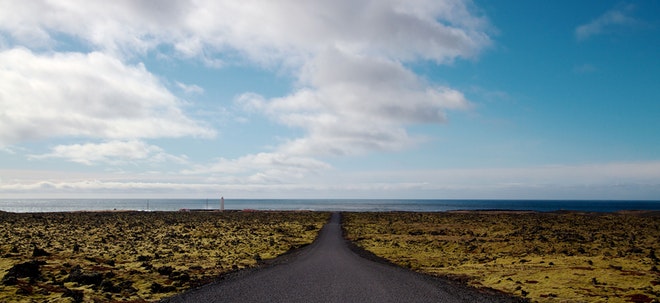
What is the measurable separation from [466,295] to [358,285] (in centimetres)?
419

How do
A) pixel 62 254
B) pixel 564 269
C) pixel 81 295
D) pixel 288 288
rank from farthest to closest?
pixel 62 254 < pixel 564 269 < pixel 288 288 < pixel 81 295

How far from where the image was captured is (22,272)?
1662 centimetres

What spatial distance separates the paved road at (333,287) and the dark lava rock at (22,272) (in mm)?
7062

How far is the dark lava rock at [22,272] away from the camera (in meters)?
15.3

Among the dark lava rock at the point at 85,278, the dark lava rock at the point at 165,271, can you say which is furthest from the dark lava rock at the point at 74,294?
the dark lava rock at the point at 165,271

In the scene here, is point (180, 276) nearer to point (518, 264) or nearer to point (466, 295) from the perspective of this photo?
point (466, 295)

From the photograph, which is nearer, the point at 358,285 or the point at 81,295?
the point at 81,295

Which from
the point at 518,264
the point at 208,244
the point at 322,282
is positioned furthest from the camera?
the point at 208,244

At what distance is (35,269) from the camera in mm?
17062

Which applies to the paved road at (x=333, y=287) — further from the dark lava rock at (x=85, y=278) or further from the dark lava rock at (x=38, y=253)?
the dark lava rock at (x=38, y=253)

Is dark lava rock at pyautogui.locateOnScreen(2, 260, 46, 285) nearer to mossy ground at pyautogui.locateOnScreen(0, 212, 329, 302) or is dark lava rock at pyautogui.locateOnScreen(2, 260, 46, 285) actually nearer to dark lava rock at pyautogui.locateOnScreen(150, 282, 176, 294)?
mossy ground at pyautogui.locateOnScreen(0, 212, 329, 302)

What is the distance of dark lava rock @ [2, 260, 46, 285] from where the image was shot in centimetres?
1533

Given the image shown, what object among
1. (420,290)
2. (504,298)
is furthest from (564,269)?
(420,290)

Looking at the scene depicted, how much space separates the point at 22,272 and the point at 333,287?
1317 cm
